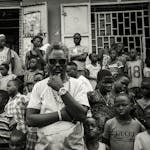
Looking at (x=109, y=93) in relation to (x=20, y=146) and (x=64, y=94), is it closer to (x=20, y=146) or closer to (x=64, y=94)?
(x=20, y=146)

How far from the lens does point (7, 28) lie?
12461 mm

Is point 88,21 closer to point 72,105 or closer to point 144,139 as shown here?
point 144,139

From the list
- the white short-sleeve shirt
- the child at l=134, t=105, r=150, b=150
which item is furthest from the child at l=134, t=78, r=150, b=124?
the white short-sleeve shirt

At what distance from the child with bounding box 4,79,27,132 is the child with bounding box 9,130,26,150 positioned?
0.45 metres

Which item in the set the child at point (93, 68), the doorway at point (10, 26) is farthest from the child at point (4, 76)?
the doorway at point (10, 26)

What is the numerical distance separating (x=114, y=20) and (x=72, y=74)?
4.60 meters

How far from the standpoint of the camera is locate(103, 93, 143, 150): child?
4.46 metres

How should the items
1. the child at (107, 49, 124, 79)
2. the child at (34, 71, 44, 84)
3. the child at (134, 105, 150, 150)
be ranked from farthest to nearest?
the child at (107, 49, 124, 79) → the child at (34, 71, 44, 84) → the child at (134, 105, 150, 150)

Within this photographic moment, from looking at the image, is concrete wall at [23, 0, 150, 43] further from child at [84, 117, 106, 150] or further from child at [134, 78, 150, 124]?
child at [84, 117, 106, 150]

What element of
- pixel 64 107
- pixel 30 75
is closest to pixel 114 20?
pixel 30 75

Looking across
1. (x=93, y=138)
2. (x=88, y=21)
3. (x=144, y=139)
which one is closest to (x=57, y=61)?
(x=144, y=139)

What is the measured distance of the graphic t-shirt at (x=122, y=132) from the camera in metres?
4.45

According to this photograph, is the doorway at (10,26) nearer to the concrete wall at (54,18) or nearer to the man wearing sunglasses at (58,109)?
the concrete wall at (54,18)

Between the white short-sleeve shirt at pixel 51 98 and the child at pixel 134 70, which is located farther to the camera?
the child at pixel 134 70
